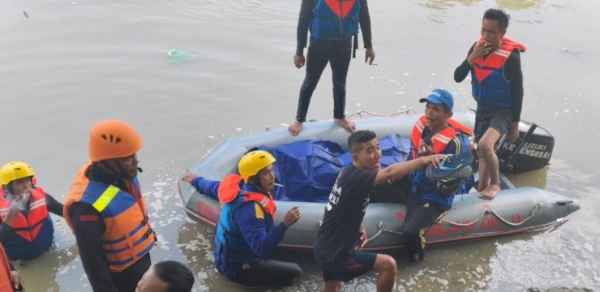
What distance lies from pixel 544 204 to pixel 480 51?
137 cm

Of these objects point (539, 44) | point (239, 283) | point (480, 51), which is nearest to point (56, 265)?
point (239, 283)

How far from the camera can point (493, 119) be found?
14.1 feet

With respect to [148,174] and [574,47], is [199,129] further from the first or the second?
[574,47]

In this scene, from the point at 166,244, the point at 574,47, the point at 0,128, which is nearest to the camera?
the point at 166,244

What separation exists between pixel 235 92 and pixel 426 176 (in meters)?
3.55

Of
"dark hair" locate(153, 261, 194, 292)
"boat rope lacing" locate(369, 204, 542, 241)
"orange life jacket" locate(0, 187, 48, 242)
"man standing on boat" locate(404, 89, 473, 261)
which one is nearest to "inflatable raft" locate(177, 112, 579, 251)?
"boat rope lacing" locate(369, 204, 542, 241)

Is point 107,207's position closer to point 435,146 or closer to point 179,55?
point 435,146

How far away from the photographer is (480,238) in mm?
4219

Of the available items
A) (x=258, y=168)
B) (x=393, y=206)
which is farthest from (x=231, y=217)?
(x=393, y=206)

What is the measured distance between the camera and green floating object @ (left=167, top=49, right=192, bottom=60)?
755cm

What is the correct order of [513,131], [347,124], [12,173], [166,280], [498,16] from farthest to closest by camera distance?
[347,124] → [513,131] → [498,16] → [12,173] → [166,280]

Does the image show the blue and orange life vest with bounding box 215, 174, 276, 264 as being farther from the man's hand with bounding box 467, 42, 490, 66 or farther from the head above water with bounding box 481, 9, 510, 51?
the head above water with bounding box 481, 9, 510, 51

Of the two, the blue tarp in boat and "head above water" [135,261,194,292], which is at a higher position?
"head above water" [135,261,194,292]

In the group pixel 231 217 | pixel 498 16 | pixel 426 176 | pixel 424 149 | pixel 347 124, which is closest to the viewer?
pixel 231 217
